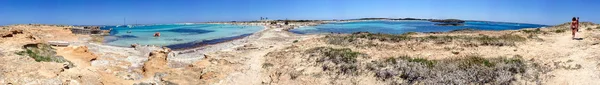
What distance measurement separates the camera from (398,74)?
13.1 m

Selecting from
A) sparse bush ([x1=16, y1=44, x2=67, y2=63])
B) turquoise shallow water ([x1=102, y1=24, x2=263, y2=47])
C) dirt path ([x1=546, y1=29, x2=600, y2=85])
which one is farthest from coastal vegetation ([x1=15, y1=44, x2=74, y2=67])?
turquoise shallow water ([x1=102, y1=24, x2=263, y2=47])

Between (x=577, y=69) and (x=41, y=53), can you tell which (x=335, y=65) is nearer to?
(x=577, y=69)

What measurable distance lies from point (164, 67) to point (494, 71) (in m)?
12.7

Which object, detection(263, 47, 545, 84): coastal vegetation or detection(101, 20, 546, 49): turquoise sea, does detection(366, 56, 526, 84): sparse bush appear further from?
detection(101, 20, 546, 49): turquoise sea

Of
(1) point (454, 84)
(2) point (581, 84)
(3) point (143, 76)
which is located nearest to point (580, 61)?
(2) point (581, 84)

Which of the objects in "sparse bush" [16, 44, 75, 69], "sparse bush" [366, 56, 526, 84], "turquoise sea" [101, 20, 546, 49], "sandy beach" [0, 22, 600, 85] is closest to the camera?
"sandy beach" [0, 22, 600, 85]

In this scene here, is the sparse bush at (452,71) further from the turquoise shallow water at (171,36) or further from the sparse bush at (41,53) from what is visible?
the turquoise shallow water at (171,36)

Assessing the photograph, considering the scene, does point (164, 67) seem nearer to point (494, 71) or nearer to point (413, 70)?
point (413, 70)

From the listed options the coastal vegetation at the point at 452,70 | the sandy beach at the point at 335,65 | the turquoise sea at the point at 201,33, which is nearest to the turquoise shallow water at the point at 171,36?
the turquoise sea at the point at 201,33

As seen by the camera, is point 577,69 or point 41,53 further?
point 41,53

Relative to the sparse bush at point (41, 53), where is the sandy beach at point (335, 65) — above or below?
below

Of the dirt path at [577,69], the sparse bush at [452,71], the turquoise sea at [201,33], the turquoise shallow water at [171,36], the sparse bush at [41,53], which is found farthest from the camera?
the turquoise shallow water at [171,36]

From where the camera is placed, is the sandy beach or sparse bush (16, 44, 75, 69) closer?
the sandy beach

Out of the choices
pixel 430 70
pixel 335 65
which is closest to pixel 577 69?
pixel 430 70
